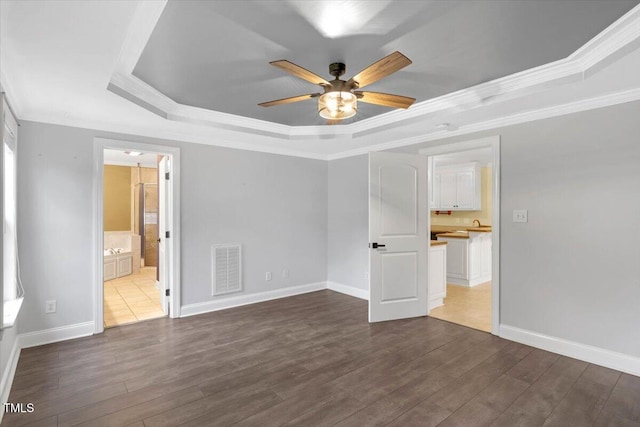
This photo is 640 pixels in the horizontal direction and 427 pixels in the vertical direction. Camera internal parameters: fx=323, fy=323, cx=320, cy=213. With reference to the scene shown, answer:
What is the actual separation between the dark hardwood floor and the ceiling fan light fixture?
210cm

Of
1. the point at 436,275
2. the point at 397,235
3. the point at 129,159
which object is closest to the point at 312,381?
the point at 397,235

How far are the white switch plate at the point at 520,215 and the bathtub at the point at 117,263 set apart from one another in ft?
22.4

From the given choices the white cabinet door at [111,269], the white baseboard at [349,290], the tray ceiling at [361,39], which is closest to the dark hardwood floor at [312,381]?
the white baseboard at [349,290]

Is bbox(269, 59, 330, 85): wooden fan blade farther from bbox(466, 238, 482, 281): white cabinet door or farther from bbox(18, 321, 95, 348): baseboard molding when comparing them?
bbox(466, 238, 482, 281): white cabinet door

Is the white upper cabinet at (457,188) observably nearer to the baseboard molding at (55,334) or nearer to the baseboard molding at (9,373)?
the baseboard molding at (55,334)

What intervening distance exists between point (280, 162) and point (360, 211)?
1467mm

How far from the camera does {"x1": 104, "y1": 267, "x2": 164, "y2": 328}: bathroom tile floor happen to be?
4.09 m

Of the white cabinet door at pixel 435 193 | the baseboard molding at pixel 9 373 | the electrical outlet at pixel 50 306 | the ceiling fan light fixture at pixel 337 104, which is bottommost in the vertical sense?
the baseboard molding at pixel 9 373

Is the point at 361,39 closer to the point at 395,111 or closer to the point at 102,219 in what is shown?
the point at 395,111

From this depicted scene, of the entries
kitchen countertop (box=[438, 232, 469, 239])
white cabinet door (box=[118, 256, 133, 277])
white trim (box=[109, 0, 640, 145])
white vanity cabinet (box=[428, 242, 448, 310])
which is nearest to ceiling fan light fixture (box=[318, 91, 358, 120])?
white trim (box=[109, 0, 640, 145])

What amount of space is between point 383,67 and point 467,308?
12.3 ft

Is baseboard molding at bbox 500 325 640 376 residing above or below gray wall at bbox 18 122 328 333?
below

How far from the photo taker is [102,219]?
3.56 meters

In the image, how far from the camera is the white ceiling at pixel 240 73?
1785 millimetres
